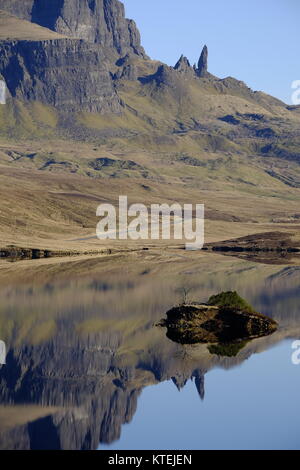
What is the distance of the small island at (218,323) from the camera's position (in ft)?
176

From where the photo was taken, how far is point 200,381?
43562mm

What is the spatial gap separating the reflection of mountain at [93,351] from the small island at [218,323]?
44.4 inches

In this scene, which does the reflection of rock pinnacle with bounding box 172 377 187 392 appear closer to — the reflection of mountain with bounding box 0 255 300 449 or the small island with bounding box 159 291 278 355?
the reflection of mountain with bounding box 0 255 300 449

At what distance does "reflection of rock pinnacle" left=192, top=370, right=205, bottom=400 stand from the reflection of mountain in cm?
6

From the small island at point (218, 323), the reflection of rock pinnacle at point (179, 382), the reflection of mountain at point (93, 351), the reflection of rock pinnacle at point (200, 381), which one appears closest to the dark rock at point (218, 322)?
the small island at point (218, 323)

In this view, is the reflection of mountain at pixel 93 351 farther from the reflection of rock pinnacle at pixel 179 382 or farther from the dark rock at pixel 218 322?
the dark rock at pixel 218 322

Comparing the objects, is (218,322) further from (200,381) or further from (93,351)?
(200,381)

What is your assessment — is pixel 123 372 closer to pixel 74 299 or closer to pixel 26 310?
pixel 26 310

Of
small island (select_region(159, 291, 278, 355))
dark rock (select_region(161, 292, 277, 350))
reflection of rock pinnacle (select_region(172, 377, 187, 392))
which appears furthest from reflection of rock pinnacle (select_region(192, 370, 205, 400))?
dark rock (select_region(161, 292, 277, 350))

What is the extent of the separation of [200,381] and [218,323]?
12085mm

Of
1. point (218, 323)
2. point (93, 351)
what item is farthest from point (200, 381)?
point (218, 323)

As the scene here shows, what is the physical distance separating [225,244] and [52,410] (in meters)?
108

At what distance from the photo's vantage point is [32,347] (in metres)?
51.3
